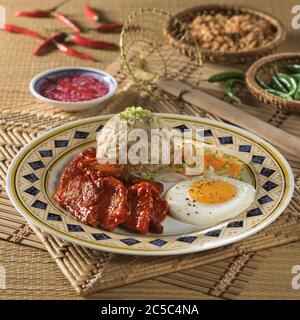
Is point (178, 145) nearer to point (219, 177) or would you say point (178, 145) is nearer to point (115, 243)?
point (219, 177)

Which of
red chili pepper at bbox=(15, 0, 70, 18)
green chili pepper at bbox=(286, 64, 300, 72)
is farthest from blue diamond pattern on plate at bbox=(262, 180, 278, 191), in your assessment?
red chili pepper at bbox=(15, 0, 70, 18)

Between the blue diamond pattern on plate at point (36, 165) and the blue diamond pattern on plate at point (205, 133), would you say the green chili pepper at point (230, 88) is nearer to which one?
the blue diamond pattern on plate at point (205, 133)

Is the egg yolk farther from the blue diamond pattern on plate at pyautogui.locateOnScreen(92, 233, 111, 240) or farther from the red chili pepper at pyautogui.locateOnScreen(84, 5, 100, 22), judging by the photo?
the red chili pepper at pyautogui.locateOnScreen(84, 5, 100, 22)

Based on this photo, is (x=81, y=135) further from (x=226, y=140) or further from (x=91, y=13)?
(x=91, y=13)

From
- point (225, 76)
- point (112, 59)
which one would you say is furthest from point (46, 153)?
point (112, 59)

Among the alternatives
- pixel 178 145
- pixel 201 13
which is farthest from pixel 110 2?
pixel 178 145
